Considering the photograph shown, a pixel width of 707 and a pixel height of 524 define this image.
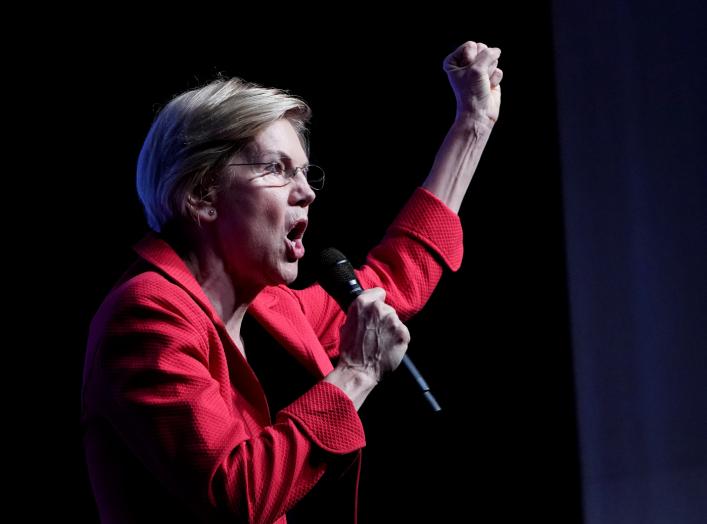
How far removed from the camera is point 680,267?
216cm

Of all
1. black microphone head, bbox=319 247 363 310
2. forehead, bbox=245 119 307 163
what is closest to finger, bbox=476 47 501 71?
forehead, bbox=245 119 307 163

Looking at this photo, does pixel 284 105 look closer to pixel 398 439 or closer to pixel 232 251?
pixel 232 251

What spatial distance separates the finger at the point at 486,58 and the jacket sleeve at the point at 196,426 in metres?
0.89

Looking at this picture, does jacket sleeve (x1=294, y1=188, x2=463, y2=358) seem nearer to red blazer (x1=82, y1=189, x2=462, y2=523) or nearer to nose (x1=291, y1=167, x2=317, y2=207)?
nose (x1=291, y1=167, x2=317, y2=207)

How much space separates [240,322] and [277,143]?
0.36 metres

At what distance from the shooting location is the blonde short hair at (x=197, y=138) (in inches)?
54.3

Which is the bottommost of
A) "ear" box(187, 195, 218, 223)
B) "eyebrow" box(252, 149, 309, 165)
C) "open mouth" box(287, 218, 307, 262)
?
"open mouth" box(287, 218, 307, 262)

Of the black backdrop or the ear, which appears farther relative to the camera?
the black backdrop

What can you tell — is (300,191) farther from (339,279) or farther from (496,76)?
(496,76)

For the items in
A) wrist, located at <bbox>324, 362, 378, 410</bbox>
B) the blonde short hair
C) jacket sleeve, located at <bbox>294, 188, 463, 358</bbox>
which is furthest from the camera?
jacket sleeve, located at <bbox>294, 188, 463, 358</bbox>

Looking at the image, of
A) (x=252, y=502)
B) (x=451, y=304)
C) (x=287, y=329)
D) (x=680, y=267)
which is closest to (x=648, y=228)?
(x=680, y=267)

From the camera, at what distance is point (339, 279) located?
4.60ft

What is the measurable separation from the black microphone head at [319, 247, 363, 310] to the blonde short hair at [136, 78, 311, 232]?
0.26 metres

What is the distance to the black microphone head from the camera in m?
1.39
